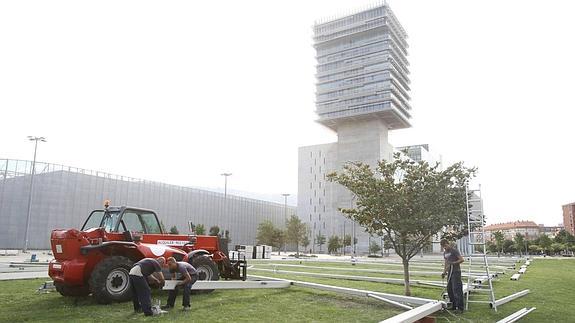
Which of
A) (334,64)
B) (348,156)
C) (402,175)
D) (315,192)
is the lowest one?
(402,175)

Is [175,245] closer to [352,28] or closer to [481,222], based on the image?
[481,222]

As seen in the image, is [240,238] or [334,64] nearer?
[240,238]

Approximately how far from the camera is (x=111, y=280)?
10.2m

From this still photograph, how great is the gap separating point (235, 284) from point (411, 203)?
584 cm

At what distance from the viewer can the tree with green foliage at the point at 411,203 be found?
13.4 metres

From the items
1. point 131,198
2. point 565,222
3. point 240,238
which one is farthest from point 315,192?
point 565,222

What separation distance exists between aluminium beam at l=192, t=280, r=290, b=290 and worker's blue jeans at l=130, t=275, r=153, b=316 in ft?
5.45

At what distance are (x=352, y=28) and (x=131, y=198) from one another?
76.9 meters

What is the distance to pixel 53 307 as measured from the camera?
9.86 meters

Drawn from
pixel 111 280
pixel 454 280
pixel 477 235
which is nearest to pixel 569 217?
pixel 477 235

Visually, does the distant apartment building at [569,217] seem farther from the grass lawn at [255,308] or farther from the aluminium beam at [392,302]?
the aluminium beam at [392,302]

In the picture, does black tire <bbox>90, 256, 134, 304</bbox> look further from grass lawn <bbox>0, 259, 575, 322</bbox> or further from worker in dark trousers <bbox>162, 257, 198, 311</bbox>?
worker in dark trousers <bbox>162, 257, 198, 311</bbox>

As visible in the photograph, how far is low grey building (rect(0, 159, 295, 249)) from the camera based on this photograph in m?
63.7

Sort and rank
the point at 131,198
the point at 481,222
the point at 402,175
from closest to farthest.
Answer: the point at 481,222 < the point at 402,175 < the point at 131,198
